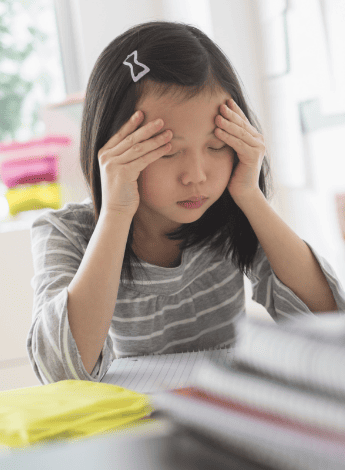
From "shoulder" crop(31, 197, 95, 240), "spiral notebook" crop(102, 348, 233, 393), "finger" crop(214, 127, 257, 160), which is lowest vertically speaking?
"spiral notebook" crop(102, 348, 233, 393)

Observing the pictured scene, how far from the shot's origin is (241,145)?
26.9 inches

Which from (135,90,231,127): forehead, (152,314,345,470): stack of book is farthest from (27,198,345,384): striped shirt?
(152,314,345,470): stack of book

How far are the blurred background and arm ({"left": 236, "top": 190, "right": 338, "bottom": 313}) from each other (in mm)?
404

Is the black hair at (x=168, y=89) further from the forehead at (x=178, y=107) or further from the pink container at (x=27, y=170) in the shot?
the pink container at (x=27, y=170)

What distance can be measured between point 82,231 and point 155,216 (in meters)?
0.12

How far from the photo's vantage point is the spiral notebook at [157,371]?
49cm

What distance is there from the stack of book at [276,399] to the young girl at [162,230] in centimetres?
32

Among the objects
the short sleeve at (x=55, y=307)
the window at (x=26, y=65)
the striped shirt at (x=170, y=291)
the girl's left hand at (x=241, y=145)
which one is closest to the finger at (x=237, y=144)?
the girl's left hand at (x=241, y=145)

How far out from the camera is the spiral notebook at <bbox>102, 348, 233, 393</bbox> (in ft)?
1.61

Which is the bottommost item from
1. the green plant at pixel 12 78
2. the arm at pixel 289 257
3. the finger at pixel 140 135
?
the arm at pixel 289 257

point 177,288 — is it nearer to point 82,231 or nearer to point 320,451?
point 82,231

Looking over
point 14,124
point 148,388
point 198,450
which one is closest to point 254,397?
point 198,450

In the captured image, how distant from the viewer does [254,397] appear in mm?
234

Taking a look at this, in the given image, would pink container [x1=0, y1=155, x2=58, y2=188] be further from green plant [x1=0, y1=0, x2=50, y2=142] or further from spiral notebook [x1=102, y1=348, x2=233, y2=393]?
spiral notebook [x1=102, y1=348, x2=233, y2=393]
